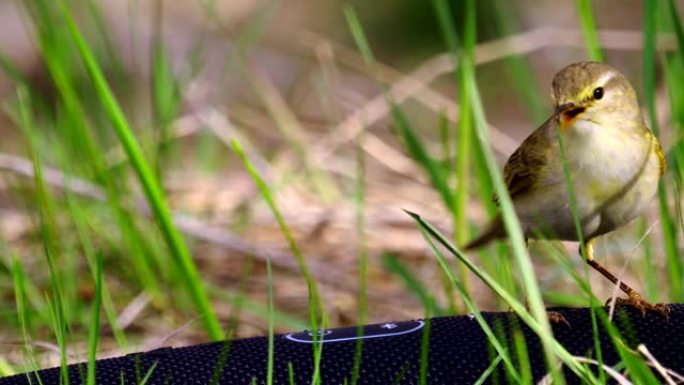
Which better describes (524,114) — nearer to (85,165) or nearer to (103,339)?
(85,165)

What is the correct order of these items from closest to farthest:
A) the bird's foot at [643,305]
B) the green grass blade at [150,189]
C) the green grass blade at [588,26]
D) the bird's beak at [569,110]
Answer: the bird's foot at [643,305]
the bird's beak at [569,110]
the green grass blade at [150,189]
the green grass blade at [588,26]

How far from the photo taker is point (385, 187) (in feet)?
17.7

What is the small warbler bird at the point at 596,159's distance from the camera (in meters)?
3.12

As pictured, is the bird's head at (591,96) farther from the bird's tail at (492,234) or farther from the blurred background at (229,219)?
the bird's tail at (492,234)

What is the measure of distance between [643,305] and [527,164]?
67 centimetres

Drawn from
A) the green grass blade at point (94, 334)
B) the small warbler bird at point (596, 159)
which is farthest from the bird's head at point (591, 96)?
the green grass blade at point (94, 334)

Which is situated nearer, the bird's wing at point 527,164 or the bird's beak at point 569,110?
the bird's beak at point 569,110

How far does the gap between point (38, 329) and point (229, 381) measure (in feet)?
4.99

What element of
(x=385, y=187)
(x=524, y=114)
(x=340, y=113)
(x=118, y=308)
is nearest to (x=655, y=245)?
(x=385, y=187)

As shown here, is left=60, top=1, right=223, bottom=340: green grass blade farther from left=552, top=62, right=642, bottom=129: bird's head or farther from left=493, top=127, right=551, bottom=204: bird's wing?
left=552, top=62, right=642, bottom=129: bird's head

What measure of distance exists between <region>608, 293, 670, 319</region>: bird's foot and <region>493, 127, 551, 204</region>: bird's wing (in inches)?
19.0

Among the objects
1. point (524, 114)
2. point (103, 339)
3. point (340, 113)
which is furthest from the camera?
point (524, 114)

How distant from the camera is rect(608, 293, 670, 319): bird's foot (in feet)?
9.08

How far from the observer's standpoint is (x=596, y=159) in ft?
10.2
